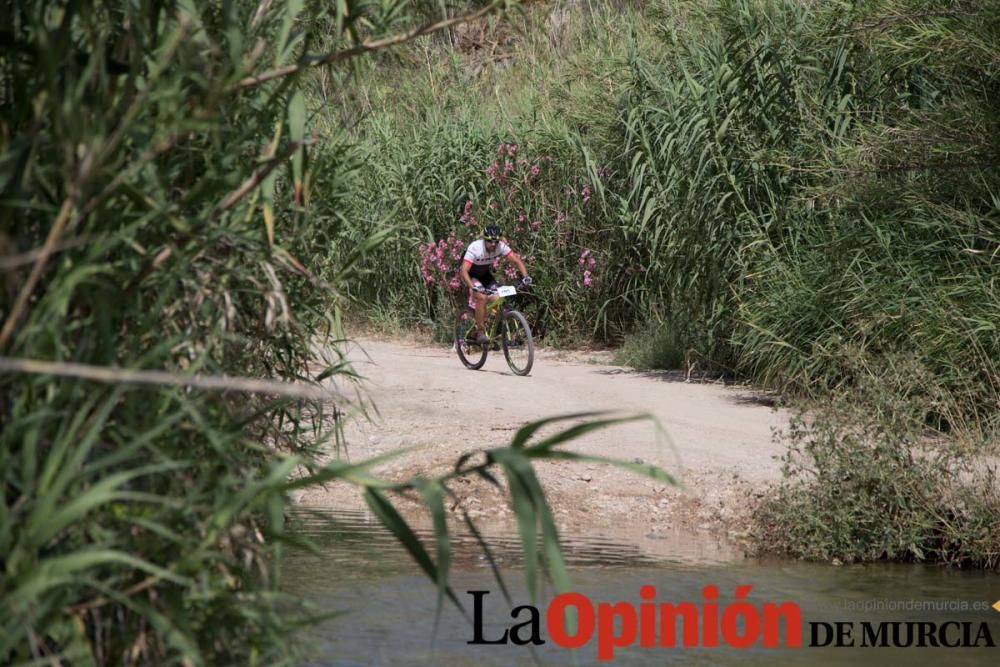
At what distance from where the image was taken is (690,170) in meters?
12.5

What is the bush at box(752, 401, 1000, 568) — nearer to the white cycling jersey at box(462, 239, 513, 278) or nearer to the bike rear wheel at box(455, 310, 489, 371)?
the white cycling jersey at box(462, 239, 513, 278)

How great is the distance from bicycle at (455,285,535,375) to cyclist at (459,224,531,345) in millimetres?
101

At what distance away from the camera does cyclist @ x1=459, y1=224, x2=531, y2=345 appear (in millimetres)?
13555

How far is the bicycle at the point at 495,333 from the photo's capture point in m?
13.5

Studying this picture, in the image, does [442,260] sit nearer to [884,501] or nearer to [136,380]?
[884,501]

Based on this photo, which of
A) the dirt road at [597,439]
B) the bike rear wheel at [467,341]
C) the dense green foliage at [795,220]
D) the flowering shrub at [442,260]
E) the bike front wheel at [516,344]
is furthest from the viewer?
the flowering shrub at [442,260]

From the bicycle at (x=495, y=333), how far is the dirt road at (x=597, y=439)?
47cm

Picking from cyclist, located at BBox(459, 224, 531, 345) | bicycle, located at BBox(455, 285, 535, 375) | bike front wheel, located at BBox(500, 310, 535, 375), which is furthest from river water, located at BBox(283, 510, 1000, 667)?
cyclist, located at BBox(459, 224, 531, 345)

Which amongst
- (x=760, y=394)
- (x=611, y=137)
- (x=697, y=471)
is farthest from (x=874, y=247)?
(x=611, y=137)

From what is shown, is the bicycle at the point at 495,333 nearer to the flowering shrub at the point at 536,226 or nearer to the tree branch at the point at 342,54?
the flowering shrub at the point at 536,226

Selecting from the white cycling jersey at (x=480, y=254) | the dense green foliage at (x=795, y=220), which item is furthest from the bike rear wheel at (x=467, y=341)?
the dense green foliage at (x=795, y=220)

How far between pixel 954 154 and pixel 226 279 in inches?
300

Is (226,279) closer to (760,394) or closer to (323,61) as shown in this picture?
(323,61)

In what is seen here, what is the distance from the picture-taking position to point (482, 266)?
14000 mm
